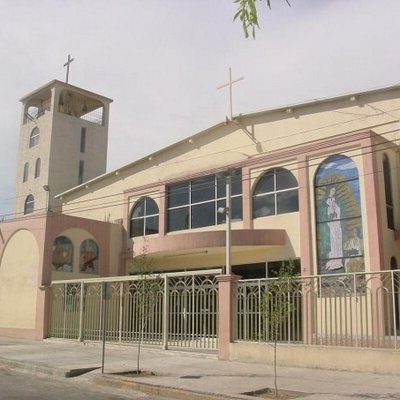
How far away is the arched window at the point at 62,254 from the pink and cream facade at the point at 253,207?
0.05 metres

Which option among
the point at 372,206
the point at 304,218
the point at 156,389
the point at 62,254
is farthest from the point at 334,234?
the point at 62,254

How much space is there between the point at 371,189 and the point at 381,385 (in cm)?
935

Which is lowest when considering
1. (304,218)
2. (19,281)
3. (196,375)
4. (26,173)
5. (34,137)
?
(196,375)

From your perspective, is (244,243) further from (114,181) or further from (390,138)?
(114,181)

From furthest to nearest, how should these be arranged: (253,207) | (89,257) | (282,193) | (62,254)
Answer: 1. (89,257)
2. (62,254)
3. (253,207)
4. (282,193)

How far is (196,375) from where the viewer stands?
12.4 m

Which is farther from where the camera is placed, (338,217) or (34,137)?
(34,137)

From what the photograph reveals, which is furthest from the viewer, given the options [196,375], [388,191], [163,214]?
[163,214]

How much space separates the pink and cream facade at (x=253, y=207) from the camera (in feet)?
63.3

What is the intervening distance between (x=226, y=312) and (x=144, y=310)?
8.13 ft

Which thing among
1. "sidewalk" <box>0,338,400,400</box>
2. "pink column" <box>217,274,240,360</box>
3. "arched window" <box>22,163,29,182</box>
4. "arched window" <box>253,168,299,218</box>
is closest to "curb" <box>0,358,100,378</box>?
"sidewalk" <box>0,338,400,400</box>

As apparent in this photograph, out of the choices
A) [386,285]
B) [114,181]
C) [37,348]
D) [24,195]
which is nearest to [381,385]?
[386,285]

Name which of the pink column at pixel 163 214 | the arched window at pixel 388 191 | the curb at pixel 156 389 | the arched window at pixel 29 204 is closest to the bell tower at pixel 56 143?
the arched window at pixel 29 204

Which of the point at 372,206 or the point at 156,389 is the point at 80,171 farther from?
the point at 156,389
